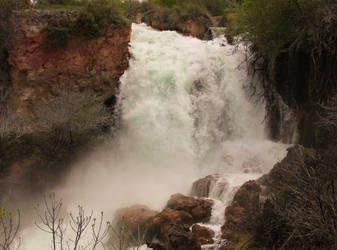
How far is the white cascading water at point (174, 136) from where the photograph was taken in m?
11.2

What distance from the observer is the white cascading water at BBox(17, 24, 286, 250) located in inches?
441

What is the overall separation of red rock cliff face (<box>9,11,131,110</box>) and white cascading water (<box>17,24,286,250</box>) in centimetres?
102

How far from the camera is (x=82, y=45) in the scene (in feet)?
40.7

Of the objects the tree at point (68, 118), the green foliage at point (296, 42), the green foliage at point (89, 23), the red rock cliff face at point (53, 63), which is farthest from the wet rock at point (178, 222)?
the green foliage at point (89, 23)

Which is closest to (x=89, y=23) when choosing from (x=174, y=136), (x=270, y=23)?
(x=174, y=136)

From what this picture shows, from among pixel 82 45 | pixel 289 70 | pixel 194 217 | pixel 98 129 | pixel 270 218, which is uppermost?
pixel 82 45

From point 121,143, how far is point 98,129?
1250 mm

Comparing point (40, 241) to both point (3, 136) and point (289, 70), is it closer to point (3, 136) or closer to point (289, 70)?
point (3, 136)

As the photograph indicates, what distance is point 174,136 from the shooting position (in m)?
12.1

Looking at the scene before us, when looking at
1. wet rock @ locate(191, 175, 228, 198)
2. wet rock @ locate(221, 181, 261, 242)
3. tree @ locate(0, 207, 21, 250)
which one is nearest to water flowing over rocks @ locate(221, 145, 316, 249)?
wet rock @ locate(221, 181, 261, 242)

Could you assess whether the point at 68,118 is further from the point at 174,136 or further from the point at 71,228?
the point at 174,136

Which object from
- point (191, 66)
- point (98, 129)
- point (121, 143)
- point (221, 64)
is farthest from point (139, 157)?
point (221, 64)

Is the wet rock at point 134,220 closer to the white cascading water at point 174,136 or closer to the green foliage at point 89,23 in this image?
the white cascading water at point 174,136

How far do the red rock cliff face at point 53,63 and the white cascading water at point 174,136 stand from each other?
1021mm
